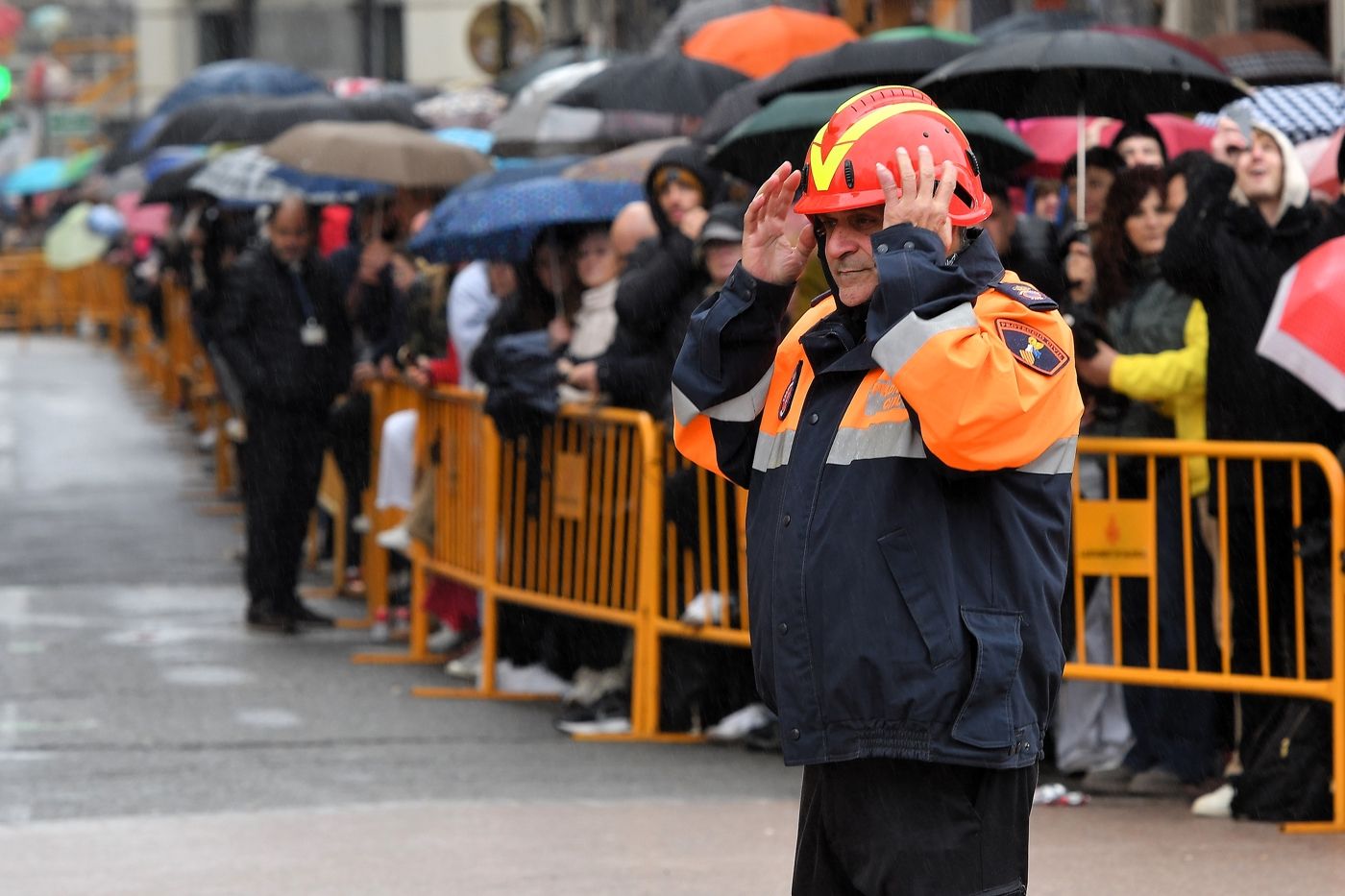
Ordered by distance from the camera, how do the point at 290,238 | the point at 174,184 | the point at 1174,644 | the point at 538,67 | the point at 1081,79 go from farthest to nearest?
the point at 538,67
the point at 174,184
the point at 290,238
the point at 1081,79
the point at 1174,644

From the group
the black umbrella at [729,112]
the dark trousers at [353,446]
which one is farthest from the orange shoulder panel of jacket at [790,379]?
the dark trousers at [353,446]

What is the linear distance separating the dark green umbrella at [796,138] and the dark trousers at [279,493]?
365 centimetres

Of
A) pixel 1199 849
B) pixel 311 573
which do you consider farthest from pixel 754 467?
pixel 311 573

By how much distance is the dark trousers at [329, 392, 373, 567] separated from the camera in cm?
1245

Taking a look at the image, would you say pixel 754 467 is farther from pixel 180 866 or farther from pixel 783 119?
pixel 783 119

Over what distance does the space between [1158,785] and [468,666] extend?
3.72m

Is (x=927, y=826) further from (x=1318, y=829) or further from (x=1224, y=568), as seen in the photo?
(x=1224, y=568)

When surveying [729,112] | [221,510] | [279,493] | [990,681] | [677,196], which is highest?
[729,112]

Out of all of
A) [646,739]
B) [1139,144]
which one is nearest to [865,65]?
[1139,144]

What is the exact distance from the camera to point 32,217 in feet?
161

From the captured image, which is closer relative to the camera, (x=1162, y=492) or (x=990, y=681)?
(x=990, y=681)

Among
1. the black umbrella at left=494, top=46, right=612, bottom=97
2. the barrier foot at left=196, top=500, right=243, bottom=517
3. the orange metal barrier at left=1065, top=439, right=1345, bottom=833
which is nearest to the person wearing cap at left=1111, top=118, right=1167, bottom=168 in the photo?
the orange metal barrier at left=1065, top=439, right=1345, bottom=833

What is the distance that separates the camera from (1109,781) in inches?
309

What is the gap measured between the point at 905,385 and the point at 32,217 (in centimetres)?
4769
